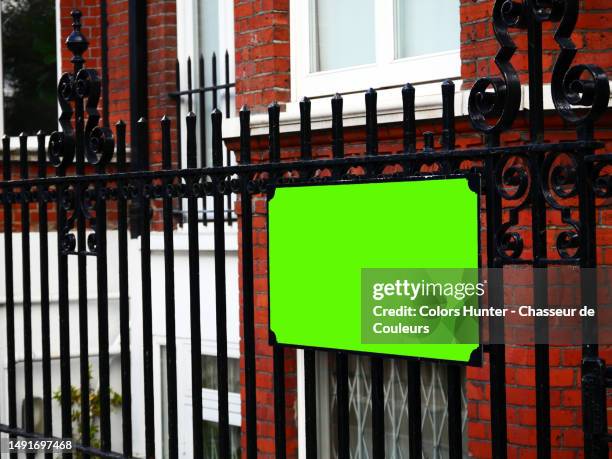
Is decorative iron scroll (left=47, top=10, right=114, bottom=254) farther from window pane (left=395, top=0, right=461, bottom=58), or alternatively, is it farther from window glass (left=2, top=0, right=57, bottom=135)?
window glass (left=2, top=0, right=57, bottom=135)

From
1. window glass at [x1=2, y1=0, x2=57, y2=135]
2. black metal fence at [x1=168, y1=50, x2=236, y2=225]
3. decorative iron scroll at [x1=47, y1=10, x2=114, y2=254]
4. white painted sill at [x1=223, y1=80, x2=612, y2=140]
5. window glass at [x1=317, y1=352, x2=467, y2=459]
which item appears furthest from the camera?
window glass at [x1=2, y1=0, x2=57, y2=135]

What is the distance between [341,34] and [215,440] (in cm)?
296

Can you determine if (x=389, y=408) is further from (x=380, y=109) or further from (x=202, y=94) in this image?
(x=202, y=94)

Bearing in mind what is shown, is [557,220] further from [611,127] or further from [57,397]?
[57,397]

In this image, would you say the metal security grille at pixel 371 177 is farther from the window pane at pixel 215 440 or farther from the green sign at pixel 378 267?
the window pane at pixel 215 440

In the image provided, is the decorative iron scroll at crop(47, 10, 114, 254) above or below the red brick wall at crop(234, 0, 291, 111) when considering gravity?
below

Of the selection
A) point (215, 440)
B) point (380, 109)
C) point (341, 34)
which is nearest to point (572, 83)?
point (380, 109)

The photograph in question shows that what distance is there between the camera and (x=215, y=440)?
7.32 m

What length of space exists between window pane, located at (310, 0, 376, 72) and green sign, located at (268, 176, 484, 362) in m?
2.28

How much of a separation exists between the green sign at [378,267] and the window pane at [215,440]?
140 inches

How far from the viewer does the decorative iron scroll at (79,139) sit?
4473 millimetres

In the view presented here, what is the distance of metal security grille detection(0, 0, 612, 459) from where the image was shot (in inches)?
119

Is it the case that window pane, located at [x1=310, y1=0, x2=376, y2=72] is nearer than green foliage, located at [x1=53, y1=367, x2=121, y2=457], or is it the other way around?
window pane, located at [x1=310, y1=0, x2=376, y2=72]

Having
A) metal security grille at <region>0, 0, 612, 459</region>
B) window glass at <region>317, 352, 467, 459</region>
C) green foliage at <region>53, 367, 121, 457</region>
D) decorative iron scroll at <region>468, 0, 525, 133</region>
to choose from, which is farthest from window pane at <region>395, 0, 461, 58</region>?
green foliage at <region>53, 367, 121, 457</region>
